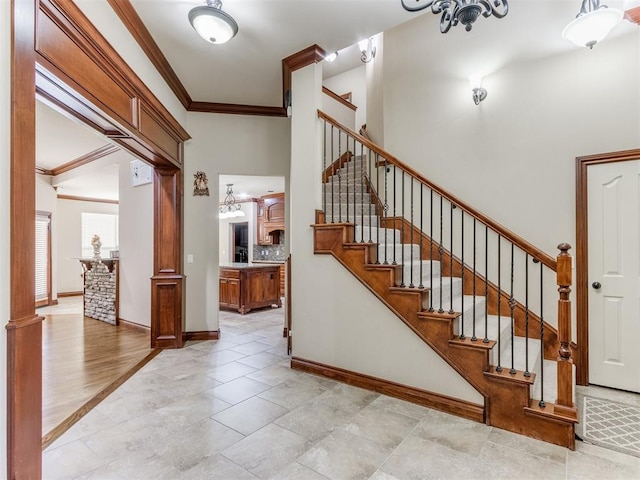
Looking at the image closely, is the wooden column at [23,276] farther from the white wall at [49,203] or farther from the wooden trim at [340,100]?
the white wall at [49,203]

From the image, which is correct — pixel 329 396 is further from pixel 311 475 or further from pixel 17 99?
pixel 17 99

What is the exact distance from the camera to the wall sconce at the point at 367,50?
4953mm

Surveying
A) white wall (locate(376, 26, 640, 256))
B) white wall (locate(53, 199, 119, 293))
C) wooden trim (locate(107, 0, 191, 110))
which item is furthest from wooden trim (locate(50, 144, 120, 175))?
white wall (locate(376, 26, 640, 256))

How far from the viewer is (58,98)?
2.13m

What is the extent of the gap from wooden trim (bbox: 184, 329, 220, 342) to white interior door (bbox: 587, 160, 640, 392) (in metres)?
4.17

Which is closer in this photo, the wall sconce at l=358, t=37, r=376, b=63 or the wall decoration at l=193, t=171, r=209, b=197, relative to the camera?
the wall decoration at l=193, t=171, r=209, b=197

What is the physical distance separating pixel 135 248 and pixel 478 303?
15.5 ft

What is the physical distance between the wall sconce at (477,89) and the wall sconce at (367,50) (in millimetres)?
1859

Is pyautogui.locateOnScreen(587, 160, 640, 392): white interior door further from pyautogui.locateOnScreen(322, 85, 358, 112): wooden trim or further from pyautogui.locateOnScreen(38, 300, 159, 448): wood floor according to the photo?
pyautogui.locateOnScreen(38, 300, 159, 448): wood floor

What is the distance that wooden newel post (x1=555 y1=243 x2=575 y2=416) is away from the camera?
6.99 ft

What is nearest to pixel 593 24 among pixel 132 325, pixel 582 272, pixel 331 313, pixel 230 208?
pixel 582 272

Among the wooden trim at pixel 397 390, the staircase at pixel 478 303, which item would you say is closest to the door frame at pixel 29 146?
the staircase at pixel 478 303

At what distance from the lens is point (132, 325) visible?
5062 millimetres

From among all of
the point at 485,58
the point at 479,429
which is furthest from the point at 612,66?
the point at 479,429
